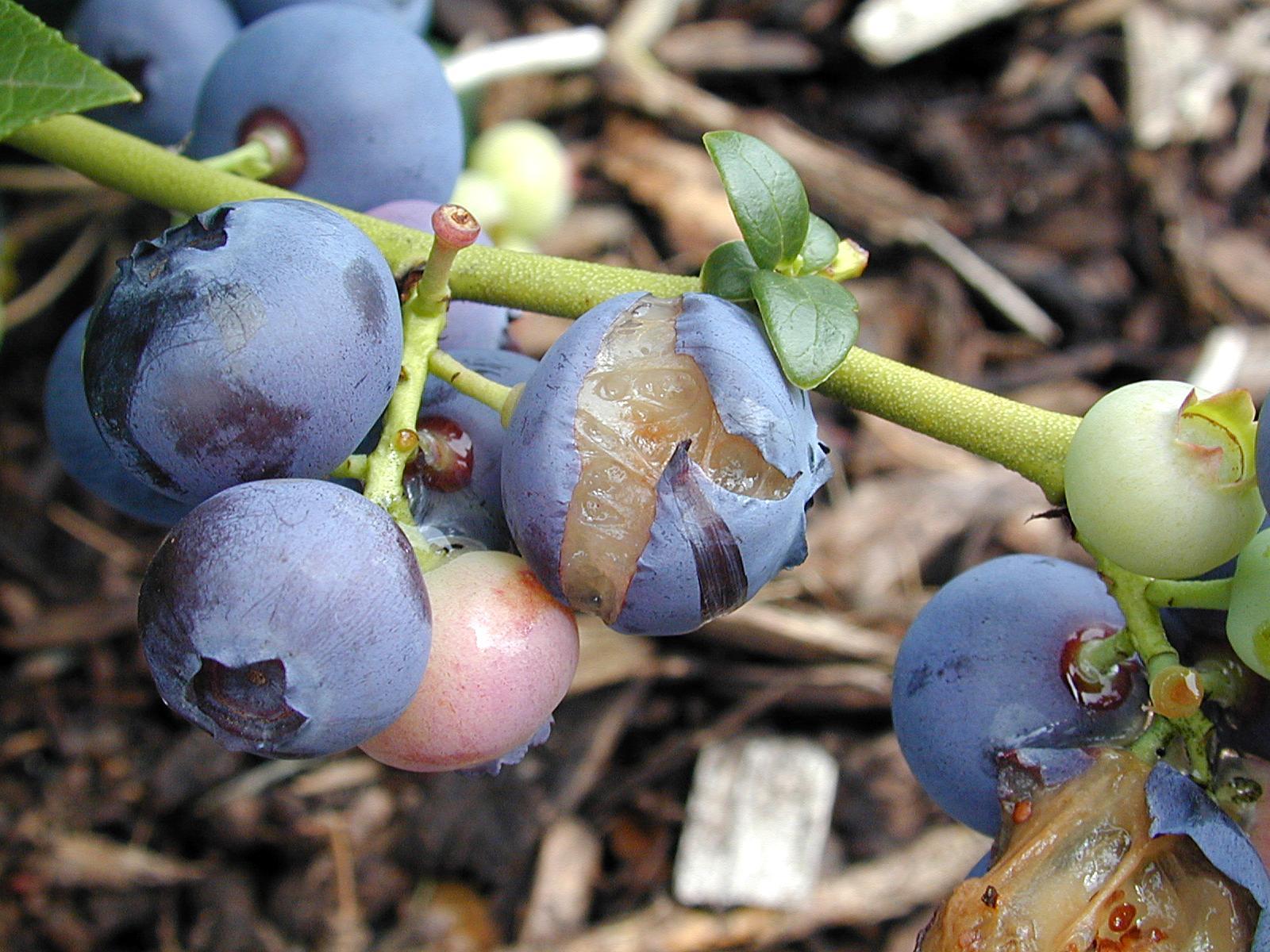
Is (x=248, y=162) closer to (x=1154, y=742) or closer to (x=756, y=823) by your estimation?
(x=1154, y=742)

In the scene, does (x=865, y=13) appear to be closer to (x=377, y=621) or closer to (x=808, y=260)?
(x=808, y=260)

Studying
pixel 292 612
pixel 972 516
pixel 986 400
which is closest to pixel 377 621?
pixel 292 612

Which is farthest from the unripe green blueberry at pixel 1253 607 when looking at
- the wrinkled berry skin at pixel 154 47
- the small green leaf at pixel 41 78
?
the wrinkled berry skin at pixel 154 47

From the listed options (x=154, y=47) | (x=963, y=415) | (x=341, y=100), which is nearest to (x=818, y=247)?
(x=963, y=415)

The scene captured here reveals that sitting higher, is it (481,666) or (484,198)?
(481,666)

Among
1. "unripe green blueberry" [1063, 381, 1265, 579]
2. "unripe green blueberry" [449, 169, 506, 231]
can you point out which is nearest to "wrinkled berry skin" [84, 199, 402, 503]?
"unripe green blueberry" [1063, 381, 1265, 579]
